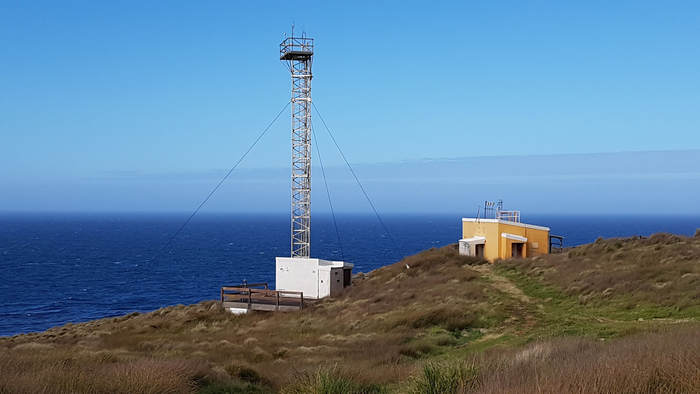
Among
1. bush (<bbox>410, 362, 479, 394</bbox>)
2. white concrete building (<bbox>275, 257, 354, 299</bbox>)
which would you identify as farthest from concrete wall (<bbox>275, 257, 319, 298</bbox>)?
bush (<bbox>410, 362, 479, 394</bbox>)

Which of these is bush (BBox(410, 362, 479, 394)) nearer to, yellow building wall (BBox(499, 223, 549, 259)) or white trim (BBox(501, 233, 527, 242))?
white trim (BBox(501, 233, 527, 242))

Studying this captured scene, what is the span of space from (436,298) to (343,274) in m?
6.81

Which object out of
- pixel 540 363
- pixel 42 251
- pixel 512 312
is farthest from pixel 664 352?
pixel 42 251

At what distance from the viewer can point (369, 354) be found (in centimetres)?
1353

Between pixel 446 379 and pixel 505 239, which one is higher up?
pixel 446 379

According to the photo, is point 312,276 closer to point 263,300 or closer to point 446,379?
point 263,300

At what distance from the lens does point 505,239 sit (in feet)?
105

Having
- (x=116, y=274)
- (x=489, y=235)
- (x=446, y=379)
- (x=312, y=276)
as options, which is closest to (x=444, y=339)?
(x=446, y=379)

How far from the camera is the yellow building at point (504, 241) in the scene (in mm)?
32031

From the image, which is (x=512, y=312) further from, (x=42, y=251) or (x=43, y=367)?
(x=42, y=251)

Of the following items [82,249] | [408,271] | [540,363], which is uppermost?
[540,363]

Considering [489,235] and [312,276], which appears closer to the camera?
[312,276]

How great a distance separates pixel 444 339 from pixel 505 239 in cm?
1744

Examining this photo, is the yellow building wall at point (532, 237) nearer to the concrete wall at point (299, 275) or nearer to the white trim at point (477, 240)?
the white trim at point (477, 240)
